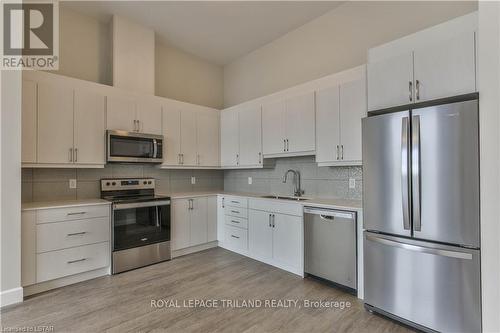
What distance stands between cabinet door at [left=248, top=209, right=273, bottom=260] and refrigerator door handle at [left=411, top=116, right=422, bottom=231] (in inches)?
68.5

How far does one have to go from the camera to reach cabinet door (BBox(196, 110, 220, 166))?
14.1 ft

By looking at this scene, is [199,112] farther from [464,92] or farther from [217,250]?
[464,92]

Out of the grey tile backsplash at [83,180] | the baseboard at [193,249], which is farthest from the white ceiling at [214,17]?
the baseboard at [193,249]

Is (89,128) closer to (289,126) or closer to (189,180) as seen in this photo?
(189,180)

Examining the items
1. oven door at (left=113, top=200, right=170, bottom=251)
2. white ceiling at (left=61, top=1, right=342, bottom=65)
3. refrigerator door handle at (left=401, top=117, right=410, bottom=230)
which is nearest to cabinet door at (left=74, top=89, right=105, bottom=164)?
oven door at (left=113, top=200, right=170, bottom=251)

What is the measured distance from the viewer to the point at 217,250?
4.03 m

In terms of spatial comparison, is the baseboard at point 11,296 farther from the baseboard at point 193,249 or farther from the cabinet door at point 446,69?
the cabinet door at point 446,69

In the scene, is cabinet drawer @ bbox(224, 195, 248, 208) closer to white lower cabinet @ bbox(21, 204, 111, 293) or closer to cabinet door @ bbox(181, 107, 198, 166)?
cabinet door @ bbox(181, 107, 198, 166)

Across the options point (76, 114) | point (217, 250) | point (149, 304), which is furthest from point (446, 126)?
point (76, 114)

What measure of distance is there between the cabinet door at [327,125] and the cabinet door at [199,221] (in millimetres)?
1921

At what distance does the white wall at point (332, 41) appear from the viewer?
2725 mm

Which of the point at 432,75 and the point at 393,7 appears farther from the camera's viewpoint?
the point at 393,7

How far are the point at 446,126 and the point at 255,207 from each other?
7.66 ft

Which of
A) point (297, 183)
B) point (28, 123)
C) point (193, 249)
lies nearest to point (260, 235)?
point (297, 183)
